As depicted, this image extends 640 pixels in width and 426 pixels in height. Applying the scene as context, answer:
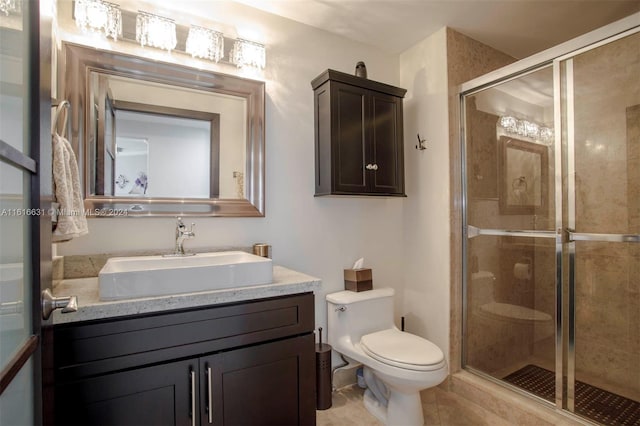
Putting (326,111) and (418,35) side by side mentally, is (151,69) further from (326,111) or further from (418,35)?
(418,35)

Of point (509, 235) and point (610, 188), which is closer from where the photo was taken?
point (610, 188)

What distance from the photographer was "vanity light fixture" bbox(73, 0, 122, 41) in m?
1.46

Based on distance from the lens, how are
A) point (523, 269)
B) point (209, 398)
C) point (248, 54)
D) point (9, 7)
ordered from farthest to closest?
1. point (523, 269)
2. point (248, 54)
3. point (209, 398)
4. point (9, 7)

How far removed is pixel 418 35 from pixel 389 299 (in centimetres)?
179

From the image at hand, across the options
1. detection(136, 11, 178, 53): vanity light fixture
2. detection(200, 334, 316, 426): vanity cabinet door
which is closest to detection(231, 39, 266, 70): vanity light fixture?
detection(136, 11, 178, 53): vanity light fixture

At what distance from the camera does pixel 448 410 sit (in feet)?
6.39

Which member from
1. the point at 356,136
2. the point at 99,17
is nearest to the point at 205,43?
the point at 99,17

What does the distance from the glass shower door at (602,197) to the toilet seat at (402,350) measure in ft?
2.48

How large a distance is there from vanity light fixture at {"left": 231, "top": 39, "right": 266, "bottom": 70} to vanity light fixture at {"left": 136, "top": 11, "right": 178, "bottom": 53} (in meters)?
0.31

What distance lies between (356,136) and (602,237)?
4.45ft

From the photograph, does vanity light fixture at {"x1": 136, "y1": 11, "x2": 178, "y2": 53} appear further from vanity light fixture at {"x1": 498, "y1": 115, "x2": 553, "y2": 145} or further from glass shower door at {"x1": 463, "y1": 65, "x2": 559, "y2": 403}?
vanity light fixture at {"x1": 498, "y1": 115, "x2": 553, "y2": 145}

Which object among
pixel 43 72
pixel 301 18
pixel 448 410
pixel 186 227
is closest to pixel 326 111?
pixel 301 18

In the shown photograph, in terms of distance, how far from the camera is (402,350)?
1729 mm

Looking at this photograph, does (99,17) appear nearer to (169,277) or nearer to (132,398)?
(169,277)
